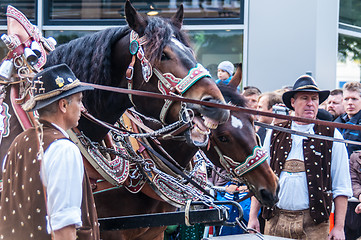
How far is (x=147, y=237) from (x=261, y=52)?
5167mm

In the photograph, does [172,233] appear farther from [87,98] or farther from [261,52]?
[261,52]

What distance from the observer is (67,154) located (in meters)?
2.25

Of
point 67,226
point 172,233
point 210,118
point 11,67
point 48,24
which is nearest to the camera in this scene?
point 67,226

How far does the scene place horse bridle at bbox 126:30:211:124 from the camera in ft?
9.88

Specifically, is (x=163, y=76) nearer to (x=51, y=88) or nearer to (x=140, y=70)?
(x=140, y=70)

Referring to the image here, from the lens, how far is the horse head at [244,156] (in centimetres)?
344

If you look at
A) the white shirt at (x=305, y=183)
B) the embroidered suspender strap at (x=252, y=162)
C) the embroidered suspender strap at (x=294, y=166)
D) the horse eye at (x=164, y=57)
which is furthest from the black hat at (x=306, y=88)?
the horse eye at (x=164, y=57)

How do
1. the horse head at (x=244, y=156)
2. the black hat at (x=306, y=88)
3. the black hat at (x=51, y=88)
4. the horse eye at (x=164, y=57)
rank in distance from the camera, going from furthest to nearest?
1. the black hat at (x=306, y=88)
2. the horse head at (x=244, y=156)
3. the horse eye at (x=164, y=57)
4. the black hat at (x=51, y=88)

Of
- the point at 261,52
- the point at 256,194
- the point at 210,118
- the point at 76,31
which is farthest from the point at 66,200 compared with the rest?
the point at 76,31

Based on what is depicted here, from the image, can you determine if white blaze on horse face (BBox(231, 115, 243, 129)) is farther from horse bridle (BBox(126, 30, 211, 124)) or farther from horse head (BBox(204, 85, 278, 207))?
horse bridle (BBox(126, 30, 211, 124))

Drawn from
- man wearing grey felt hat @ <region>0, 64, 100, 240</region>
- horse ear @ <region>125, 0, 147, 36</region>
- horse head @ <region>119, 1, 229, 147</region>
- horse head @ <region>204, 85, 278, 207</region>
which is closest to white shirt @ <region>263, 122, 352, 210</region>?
horse head @ <region>204, 85, 278, 207</region>

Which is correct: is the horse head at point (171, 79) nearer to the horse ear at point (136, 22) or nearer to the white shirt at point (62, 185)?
the horse ear at point (136, 22)

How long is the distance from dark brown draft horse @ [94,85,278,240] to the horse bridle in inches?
22.5

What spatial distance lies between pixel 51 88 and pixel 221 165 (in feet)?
5.40
